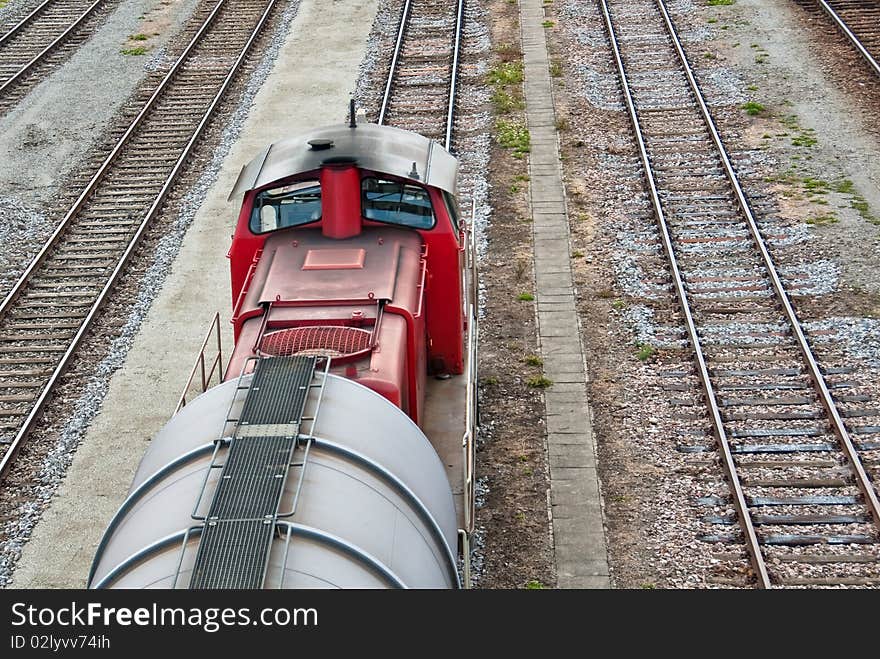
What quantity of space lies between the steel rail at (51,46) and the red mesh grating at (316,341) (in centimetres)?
1898

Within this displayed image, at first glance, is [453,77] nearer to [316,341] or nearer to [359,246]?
[359,246]

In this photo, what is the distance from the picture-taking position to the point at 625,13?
2942 cm

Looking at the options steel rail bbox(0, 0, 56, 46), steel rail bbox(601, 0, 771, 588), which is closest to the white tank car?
steel rail bbox(601, 0, 771, 588)

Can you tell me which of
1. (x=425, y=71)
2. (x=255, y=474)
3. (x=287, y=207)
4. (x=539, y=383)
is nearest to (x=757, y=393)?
(x=539, y=383)

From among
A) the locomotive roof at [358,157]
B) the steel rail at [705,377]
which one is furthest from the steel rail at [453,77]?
the locomotive roof at [358,157]

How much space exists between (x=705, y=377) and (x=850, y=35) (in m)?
15.4

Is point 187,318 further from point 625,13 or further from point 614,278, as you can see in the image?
point 625,13

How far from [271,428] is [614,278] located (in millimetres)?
11036

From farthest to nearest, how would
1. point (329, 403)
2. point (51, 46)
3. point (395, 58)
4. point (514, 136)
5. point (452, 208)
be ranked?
point (51, 46) → point (395, 58) → point (514, 136) → point (452, 208) → point (329, 403)

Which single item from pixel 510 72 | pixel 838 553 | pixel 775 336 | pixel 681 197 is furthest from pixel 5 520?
pixel 510 72

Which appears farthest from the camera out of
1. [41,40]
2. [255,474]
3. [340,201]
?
[41,40]

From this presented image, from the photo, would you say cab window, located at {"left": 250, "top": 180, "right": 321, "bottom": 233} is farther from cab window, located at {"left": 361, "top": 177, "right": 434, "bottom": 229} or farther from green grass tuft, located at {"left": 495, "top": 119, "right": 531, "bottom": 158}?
green grass tuft, located at {"left": 495, "top": 119, "right": 531, "bottom": 158}

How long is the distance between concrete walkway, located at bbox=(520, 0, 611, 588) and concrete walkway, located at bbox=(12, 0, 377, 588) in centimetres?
470

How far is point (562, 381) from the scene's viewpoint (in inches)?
607
